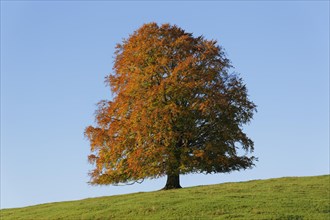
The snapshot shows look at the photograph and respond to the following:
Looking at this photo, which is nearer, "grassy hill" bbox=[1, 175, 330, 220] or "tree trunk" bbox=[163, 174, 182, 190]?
"grassy hill" bbox=[1, 175, 330, 220]

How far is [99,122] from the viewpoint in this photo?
1688 inches

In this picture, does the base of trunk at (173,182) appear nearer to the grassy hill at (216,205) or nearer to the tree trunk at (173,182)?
the tree trunk at (173,182)

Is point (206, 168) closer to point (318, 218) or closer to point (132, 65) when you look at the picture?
point (132, 65)

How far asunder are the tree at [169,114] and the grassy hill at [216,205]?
405 cm

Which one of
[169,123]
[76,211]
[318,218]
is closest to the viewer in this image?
[318,218]

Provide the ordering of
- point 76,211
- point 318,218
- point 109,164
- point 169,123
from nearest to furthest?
1. point 318,218
2. point 76,211
3. point 169,123
4. point 109,164

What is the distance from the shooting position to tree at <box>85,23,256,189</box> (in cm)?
3925

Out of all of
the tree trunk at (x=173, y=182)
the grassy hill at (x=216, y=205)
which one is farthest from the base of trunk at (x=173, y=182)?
the grassy hill at (x=216, y=205)

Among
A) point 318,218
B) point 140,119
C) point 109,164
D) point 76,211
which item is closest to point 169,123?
point 140,119

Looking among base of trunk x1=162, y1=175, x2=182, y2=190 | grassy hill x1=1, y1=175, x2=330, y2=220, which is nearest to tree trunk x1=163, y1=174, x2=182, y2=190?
base of trunk x1=162, y1=175, x2=182, y2=190

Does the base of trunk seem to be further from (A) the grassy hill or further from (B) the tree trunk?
(A) the grassy hill

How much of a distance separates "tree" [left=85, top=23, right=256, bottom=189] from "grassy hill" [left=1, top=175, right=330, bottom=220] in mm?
4050

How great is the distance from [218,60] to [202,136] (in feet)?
20.9

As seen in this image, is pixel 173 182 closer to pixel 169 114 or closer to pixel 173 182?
pixel 173 182
